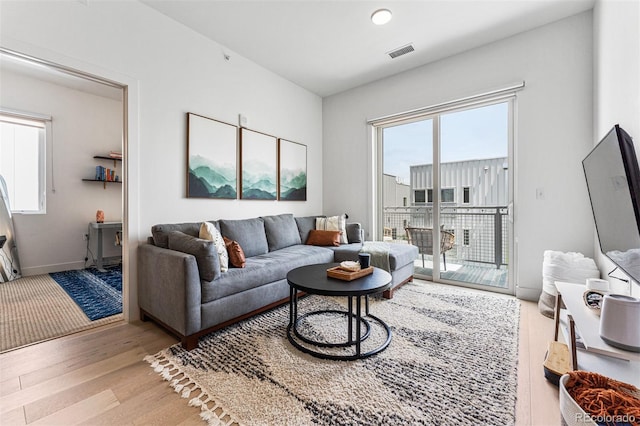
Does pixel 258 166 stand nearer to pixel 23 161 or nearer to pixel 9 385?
pixel 9 385

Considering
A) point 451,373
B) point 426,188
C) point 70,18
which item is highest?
point 70,18

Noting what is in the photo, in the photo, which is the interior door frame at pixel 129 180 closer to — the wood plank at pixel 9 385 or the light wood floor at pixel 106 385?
the light wood floor at pixel 106 385

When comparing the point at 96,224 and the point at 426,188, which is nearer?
the point at 426,188

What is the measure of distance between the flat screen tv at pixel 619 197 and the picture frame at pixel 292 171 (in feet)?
10.4

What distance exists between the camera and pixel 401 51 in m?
3.25

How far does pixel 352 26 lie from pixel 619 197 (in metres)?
2.62

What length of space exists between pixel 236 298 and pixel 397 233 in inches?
106

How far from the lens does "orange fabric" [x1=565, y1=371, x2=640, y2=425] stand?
88 cm

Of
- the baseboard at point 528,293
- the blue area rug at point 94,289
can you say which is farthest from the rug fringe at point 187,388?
the baseboard at point 528,293

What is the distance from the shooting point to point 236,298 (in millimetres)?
2178

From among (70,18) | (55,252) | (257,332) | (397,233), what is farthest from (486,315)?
(55,252)

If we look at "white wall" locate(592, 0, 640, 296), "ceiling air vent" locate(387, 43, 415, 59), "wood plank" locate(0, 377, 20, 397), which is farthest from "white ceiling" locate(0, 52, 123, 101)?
"white wall" locate(592, 0, 640, 296)

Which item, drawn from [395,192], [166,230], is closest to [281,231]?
[166,230]

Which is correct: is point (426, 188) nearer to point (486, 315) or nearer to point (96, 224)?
point (486, 315)
